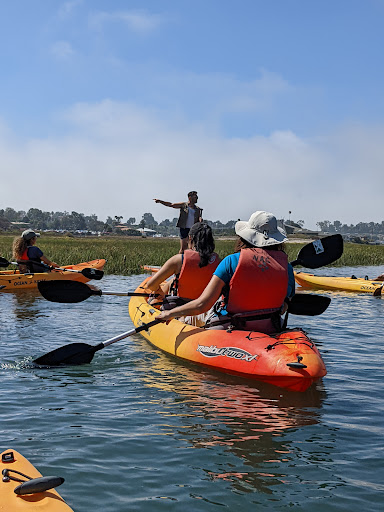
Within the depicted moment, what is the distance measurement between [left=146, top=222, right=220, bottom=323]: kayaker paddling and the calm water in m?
0.91

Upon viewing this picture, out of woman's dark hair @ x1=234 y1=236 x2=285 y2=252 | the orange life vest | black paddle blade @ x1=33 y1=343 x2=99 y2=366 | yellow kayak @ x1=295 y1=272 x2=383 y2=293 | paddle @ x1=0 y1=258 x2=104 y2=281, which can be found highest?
woman's dark hair @ x1=234 y1=236 x2=285 y2=252

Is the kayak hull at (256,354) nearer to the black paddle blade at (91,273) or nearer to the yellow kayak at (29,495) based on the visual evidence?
the yellow kayak at (29,495)

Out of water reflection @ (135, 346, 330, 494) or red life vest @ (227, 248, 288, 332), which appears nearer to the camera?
water reflection @ (135, 346, 330, 494)

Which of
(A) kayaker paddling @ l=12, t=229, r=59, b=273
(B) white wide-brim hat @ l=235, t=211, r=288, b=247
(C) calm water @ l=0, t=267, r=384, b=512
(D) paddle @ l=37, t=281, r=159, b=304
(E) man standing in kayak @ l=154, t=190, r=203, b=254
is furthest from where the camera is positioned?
(A) kayaker paddling @ l=12, t=229, r=59, b=273

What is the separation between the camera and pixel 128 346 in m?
8.52

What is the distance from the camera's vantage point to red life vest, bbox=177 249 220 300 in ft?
24.9

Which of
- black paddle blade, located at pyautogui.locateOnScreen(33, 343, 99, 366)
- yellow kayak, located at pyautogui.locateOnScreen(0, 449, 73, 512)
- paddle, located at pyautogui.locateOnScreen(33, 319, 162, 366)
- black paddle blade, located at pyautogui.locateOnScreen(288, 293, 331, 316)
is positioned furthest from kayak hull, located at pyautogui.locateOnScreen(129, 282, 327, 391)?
yellow kayak, located at pyautogui.locateOnScreen(0, 449, 73, 512)

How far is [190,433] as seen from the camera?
15.7 feet

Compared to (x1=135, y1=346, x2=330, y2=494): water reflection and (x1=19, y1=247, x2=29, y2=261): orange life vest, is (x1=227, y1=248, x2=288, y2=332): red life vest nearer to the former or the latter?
(x1=135, y1=346, x2=330, y2=494): water reflection

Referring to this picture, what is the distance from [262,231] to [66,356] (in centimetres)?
280

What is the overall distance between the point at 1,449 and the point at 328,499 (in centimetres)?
241

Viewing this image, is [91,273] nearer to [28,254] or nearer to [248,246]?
[28,254]

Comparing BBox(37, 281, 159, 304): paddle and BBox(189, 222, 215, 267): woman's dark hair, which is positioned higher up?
BBox(189, 222, 215, 267): woman's dark hair

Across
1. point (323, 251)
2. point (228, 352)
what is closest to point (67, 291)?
point (228, 352)
